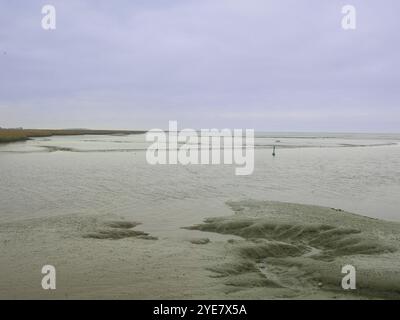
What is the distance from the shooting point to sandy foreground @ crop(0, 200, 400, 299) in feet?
26.7

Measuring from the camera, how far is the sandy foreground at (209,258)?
814 centimetres

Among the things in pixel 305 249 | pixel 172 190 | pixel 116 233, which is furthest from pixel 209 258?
pixel 172 190

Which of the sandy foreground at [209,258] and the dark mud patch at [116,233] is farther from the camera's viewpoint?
the dark mud patch at [116,233]

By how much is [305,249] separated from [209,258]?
9.12ft

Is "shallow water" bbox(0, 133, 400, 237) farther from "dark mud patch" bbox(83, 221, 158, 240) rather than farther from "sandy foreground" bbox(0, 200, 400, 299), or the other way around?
"sandy foreground" bbox(0, 200, 400, 299)

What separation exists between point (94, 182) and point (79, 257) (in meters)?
14.1

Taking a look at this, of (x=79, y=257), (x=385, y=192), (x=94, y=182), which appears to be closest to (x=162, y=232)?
(x=79, y=257)

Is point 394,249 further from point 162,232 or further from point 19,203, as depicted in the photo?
point 19,203

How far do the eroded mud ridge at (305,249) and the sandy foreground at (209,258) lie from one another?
0.02 m

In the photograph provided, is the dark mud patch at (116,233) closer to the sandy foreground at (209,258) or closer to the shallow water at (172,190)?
the sandy foreground at (209,258)

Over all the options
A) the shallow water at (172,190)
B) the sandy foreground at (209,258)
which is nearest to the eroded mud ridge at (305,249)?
the sandy foreground at (209,258)

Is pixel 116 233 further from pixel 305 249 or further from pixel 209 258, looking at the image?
pixel 305 249

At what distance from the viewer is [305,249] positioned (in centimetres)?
1123

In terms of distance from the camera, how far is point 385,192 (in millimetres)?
21578
